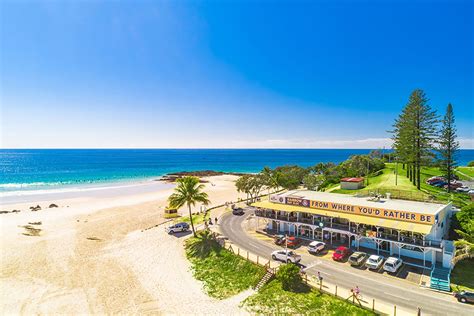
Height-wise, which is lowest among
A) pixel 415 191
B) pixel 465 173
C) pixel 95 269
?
pixel 95 269

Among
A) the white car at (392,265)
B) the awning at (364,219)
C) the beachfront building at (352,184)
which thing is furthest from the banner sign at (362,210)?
the beachfront building at (352,184)

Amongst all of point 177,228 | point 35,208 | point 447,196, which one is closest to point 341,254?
point 177,228

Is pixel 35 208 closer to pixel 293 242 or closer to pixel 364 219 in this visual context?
pixel 293 242

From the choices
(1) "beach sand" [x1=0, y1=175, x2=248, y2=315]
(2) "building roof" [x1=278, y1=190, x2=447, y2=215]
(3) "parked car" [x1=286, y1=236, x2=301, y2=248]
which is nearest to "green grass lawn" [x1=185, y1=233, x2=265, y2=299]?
(1) "beach sand" [x1=0, y1=175, x2=248, y2=315]

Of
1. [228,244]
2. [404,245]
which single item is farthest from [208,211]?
[404,245]

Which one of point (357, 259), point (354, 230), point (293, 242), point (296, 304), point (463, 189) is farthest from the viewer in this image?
point (463, 189)
